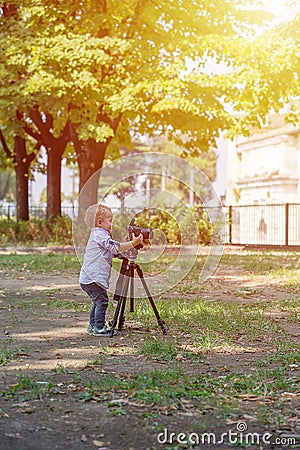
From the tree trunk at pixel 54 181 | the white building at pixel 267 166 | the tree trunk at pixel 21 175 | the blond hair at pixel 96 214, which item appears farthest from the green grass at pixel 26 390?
the white building at pixel 267 166

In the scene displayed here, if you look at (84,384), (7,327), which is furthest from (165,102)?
(84,384)

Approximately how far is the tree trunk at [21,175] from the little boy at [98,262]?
2203 cm

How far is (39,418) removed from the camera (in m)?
5.07

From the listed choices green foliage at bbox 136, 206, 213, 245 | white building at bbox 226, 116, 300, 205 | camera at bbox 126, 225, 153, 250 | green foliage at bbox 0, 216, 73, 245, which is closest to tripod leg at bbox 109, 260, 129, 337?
camera at bbox 126, 225, 153, 250

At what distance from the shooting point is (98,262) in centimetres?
831

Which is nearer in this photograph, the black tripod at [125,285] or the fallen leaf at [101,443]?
the fallen leaf at [101,443]

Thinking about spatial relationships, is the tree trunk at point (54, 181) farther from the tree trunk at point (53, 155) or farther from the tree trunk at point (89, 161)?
the tree trunk at point (89, 161)

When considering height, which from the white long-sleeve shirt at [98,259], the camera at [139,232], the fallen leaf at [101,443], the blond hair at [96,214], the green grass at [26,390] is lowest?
the fallen leaf at [101,443]

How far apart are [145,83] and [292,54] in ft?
13.5

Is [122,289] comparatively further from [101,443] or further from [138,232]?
[101,443]

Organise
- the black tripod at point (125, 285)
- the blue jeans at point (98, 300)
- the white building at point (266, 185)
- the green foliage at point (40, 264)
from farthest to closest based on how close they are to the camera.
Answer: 1. the white building at point (266, 185)
2. the green foliage at point (40, 264)
3. the blue jeans at point (98, 300)
4. the black tripod at point (125, 285)

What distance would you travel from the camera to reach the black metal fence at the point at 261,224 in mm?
30609

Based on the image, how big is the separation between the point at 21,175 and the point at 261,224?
9879mm

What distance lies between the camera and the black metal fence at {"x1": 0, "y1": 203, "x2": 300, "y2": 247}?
30.6m
